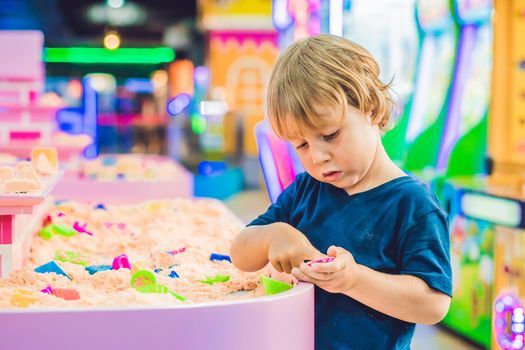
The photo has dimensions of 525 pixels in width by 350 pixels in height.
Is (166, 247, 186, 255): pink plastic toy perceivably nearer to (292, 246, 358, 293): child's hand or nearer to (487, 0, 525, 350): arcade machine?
(292, 246, 358, 293): child's hand

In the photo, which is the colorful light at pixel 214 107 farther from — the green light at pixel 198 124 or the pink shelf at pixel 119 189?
the pink shelf at pixel 119 189

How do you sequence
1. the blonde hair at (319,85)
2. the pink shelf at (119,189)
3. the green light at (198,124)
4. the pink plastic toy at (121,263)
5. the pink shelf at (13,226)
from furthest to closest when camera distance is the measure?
the green light at (198,124)
the pink shelf at (119,189)
the pink plastic toy at (121,263)
the pink shelf at (13,226)
the blonde hair at (319,85)

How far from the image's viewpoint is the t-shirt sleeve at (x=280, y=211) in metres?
1.67

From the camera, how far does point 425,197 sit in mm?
1454

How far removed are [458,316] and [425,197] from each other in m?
2.85

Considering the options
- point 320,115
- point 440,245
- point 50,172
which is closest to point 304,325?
point 440,245

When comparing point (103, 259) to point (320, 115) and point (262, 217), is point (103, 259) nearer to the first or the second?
point (262, 217)

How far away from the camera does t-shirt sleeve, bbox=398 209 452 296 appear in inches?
54.0

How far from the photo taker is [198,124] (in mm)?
12219

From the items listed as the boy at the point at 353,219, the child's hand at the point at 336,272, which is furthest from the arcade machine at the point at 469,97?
the child's hand at the point at 336,272

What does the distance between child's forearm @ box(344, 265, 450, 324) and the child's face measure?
195 mm

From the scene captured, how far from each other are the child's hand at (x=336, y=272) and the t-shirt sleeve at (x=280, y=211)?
12.4 inches

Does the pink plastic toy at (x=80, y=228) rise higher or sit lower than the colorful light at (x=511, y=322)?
higher

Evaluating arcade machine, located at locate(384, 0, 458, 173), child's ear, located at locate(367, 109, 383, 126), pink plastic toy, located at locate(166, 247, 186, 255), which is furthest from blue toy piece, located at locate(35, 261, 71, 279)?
arcade machine, located at locate(384, 0, 458, 173)
